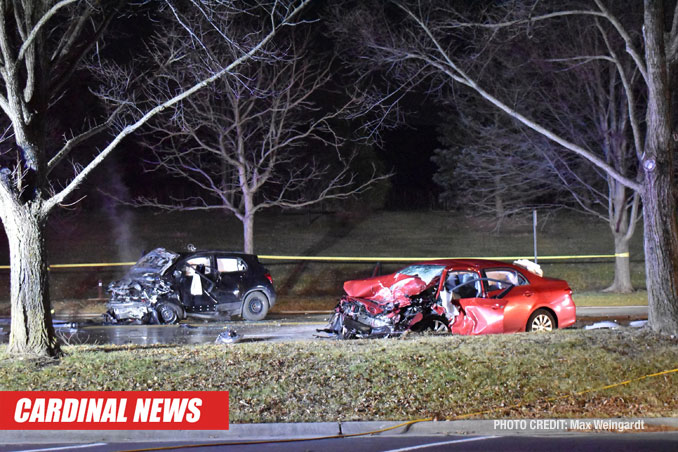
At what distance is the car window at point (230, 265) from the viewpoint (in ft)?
50.3

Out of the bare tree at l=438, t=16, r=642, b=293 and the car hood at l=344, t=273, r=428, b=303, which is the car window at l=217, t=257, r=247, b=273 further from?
the bare tree at l=438, t=16, r=642, b=293

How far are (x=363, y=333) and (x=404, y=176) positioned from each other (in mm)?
40876

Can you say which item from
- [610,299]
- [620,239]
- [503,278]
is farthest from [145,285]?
[620,239]

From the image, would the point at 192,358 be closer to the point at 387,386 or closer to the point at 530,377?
the point at 387,386

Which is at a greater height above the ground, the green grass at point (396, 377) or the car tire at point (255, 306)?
the green grass at point (396, 377)

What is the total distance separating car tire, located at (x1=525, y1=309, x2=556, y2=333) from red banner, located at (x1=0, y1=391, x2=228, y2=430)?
599 centimetres

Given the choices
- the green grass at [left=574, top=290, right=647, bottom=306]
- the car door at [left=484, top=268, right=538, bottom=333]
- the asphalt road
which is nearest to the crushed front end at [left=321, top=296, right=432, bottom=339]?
the car door at [left=484, top=268, right=538, bottom=333]

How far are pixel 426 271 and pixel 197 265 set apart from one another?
5.42 metres

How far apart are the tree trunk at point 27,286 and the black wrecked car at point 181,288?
16.2 feet

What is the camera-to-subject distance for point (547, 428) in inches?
289

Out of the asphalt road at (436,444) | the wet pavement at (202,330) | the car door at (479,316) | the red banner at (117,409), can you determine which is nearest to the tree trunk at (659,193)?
the car door at (479,316)

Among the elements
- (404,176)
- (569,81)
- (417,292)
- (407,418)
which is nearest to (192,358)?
(407,418)

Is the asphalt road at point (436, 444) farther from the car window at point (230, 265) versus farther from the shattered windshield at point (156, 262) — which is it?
the car window at point (230, 265)

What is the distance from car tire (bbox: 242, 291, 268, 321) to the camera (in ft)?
51.2
